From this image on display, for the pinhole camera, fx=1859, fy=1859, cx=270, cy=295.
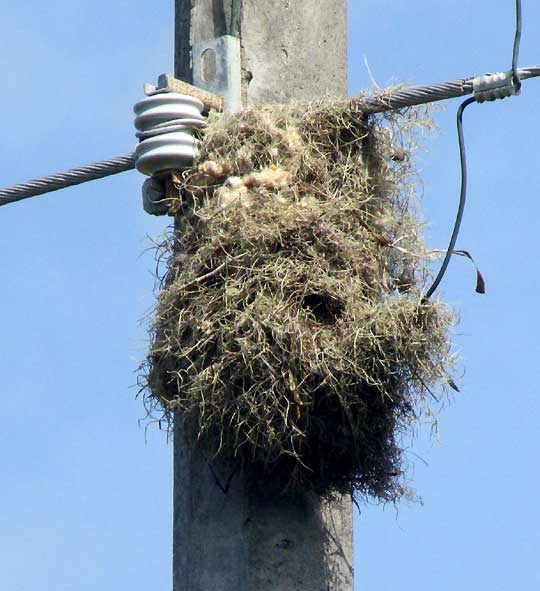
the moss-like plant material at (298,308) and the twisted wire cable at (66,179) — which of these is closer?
the moss-like plant material at (298,308)

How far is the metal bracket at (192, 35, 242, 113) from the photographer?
5.23 m

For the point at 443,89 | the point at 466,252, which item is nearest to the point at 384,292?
the point at 466,252

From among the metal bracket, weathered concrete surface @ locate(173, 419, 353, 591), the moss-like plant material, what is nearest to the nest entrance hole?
the moss-like plant material

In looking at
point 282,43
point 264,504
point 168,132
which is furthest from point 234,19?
point 264,504

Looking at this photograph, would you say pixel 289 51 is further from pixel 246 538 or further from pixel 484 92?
pixel 246 538

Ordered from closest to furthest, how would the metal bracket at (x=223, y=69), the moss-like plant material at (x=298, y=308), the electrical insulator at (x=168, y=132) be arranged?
the moss-like plant material at (x=298, y=308), the electrical insulator at (x=168, y=132), the metal bracket at (x=223, y=69)

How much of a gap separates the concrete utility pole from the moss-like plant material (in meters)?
0.09

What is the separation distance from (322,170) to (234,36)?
0.53m

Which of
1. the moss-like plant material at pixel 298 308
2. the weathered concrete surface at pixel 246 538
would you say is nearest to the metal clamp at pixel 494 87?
the moss-like plant material at pixel 298 308

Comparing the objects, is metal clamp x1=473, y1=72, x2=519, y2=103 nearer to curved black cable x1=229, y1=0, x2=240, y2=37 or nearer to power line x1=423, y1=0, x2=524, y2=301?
power line x1=423, y1=0, x2=524, y2=301

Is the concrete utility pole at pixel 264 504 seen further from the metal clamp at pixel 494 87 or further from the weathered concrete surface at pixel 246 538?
the metal clamp at pixel 494 87

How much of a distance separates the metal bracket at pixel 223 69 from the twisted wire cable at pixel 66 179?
1.03 feet

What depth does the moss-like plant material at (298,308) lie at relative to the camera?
4.61 meters

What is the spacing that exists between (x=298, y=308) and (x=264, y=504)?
50cm
